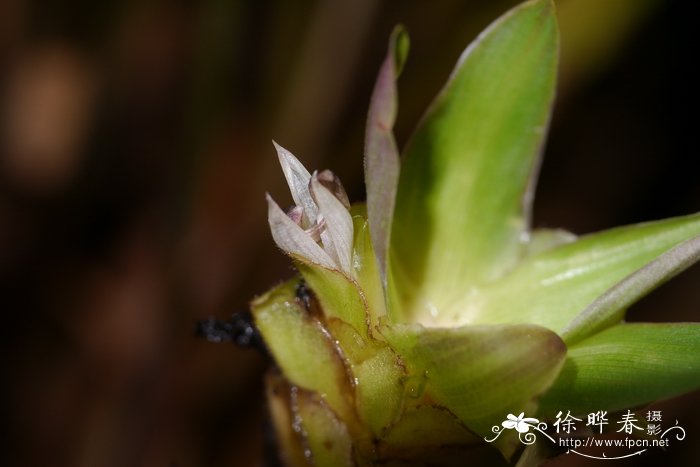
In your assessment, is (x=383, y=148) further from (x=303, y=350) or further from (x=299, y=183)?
(x=303, y=350)

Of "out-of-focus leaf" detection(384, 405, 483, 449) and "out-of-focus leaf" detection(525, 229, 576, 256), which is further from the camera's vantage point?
"out-of-focus leaf" detection(525, 229, 576, 256)

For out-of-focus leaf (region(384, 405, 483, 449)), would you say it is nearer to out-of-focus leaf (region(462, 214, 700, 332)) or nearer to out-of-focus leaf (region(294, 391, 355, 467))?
out-of-focus leaf (region(294, 391, 355, 467))

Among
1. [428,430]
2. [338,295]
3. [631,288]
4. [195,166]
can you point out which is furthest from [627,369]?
[195,166]

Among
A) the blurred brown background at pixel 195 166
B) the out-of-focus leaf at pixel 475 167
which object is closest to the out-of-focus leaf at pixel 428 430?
the out-of-focus leaf at pixel 475 167

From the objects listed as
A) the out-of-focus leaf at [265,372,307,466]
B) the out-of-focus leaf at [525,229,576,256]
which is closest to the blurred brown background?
the out-of-focus leaf at [525,229,576,256]

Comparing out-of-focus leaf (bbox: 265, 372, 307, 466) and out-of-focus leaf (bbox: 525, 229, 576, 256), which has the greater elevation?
out-of-focus leaf (bbox: 525, 229, 576, 256)

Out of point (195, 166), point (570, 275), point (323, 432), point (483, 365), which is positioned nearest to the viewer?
point (483, 365)

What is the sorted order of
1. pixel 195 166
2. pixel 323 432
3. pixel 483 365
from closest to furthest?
pixel 483 365, pixel 323 432, pixel 195 166
